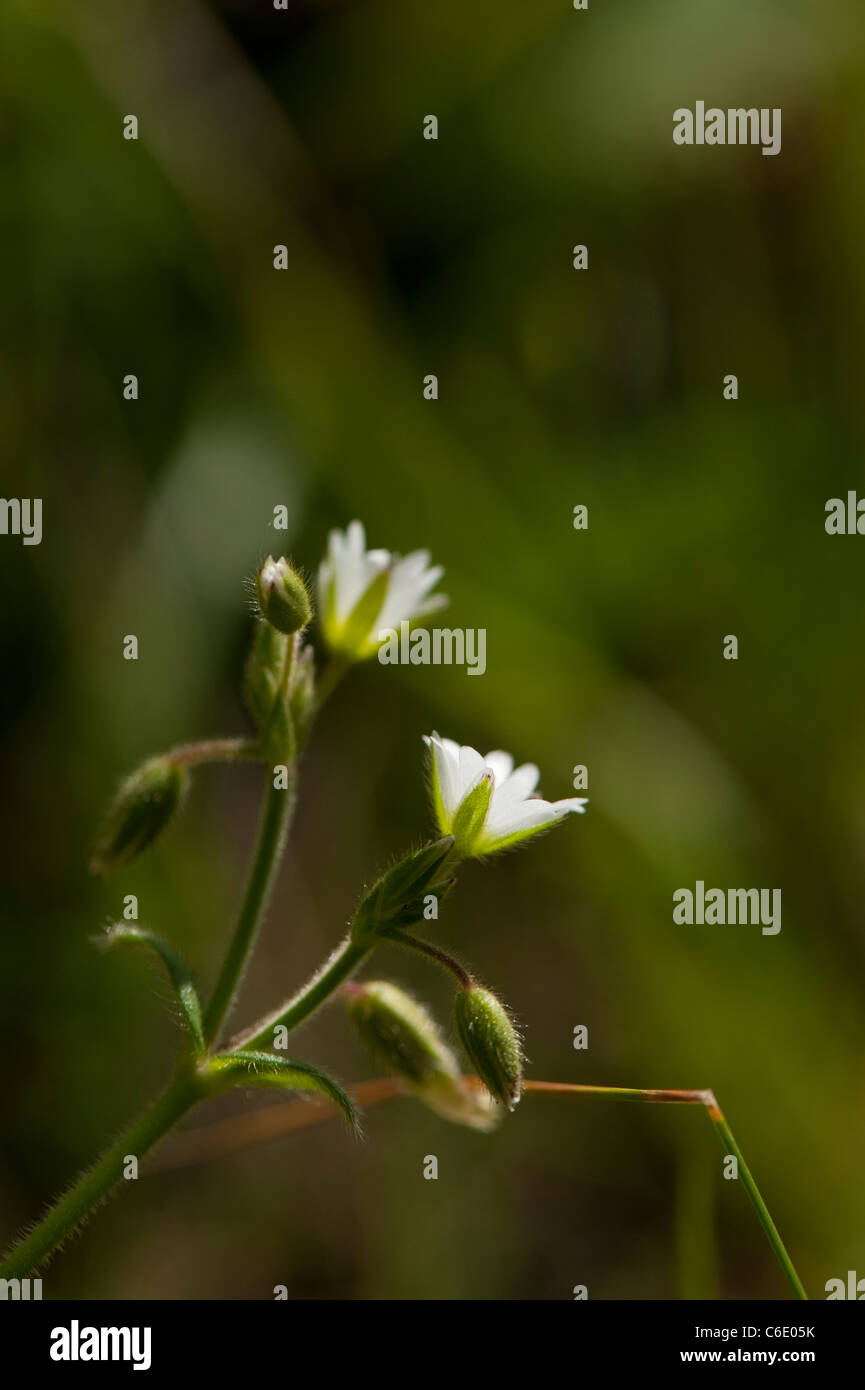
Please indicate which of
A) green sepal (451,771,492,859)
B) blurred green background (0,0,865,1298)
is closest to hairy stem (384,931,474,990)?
green sepal (451,771,492,859)

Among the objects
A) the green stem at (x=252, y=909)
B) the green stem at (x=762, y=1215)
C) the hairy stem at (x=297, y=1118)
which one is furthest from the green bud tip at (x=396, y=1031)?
the green stem at (x=762, y=1215)

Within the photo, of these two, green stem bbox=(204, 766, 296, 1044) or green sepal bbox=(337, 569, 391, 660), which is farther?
green sepal bbox=(337, 569, 391, 660)

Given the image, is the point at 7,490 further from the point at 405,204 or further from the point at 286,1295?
the point at 286,1295

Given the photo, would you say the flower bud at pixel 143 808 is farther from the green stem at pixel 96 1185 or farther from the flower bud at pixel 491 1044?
the flower bud at pixel 491 1044

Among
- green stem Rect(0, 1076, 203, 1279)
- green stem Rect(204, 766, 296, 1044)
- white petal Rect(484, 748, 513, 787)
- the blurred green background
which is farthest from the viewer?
the blurred green background

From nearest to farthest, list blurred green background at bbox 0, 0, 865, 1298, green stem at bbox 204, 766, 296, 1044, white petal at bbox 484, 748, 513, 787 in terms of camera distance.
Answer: green stem at bbox 204, 766, 296, 1044, white petal at bbox 484, 748, 513, 787, blurred green background at bbox 0, 0, 865, 1298

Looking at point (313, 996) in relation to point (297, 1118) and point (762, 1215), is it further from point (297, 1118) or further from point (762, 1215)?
point (297, 1118)

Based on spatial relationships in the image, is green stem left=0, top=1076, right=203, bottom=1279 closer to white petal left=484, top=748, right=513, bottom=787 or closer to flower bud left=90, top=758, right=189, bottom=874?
flower bud left=90, top=758, right=189, bottom=874

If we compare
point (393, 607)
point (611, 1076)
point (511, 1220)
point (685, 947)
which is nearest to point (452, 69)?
point (393, 607)
